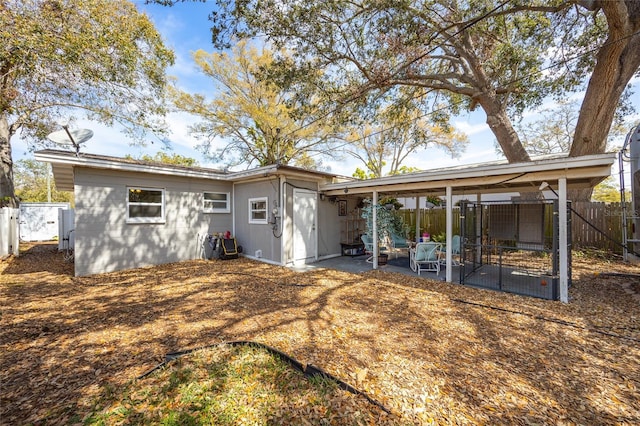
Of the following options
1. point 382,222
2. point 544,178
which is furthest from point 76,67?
point 544,178

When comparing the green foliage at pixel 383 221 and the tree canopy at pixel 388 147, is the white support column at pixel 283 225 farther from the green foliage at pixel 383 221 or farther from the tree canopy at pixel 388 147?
the tree canopy at pixel 388 147

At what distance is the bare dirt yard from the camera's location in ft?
7.18

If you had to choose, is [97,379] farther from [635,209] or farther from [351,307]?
[635,209]

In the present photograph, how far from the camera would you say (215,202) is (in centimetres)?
904

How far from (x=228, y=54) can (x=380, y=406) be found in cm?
1758

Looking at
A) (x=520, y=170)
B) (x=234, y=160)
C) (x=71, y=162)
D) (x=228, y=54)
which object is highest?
(x=228, y=54)

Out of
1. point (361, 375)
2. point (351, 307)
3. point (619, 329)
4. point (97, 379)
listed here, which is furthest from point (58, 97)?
point (619, 329)

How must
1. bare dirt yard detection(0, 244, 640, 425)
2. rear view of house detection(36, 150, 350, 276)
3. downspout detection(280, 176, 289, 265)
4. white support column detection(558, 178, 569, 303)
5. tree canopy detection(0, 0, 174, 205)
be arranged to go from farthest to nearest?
downspout detection(280, 176, 289, 265) < rear view of house detection(36, 150, 350, 276) < tree canopy detection(0, 0, 174, 205) < white support column detection(558, 178, 569, 303) < bare dirt yard detection(0, 244, 640, 425)

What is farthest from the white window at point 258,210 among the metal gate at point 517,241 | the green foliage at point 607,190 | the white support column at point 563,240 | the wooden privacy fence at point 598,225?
the green foliage at point 607,190

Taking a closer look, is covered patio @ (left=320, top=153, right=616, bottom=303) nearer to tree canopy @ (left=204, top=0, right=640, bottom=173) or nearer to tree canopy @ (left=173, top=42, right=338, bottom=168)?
tree canopy @ (left=204, top=0, right=640, bottom=173)

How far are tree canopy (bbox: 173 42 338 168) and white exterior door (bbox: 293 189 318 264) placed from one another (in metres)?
6.63

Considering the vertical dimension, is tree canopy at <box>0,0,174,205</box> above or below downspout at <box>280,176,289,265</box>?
above

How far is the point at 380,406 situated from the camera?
81.5 inches

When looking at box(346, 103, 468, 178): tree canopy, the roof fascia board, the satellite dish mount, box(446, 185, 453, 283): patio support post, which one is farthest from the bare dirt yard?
box(346, 103, 468, 178): tree canopy
